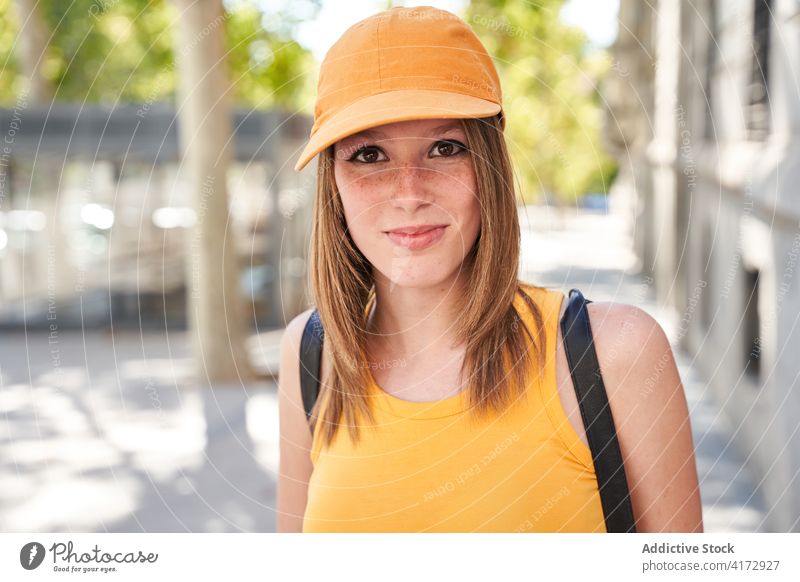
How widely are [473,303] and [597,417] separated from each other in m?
0.32

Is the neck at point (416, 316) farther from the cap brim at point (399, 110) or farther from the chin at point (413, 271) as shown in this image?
the cap brim at point (399, 110)

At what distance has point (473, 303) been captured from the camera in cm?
167

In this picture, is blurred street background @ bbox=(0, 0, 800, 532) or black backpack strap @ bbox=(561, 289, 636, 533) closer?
black backpack strap @ bbox=(561, 289, 636, 533)

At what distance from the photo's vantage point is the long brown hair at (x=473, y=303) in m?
1.58

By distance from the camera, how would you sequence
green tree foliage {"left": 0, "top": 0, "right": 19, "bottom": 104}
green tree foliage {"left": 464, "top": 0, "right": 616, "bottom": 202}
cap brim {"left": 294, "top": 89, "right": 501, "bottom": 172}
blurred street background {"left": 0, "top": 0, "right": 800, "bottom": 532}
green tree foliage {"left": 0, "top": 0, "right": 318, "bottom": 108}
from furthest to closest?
green tree foliage {"left": 0, "top": 0, "right": 19, "bottom": 104}
green tree foliage {"left": 0, "top": 0, "right": 318, "bottom": 108}
blurred street background {"left": 0, "top": 0, "right": 800, "bottom": 532}
green tree foliage {"left": 464, "top": 0, "right": 616, "bottom": 202}
cap brim {"left": 294, "top": 89, "right": 501, "bottom": 172}

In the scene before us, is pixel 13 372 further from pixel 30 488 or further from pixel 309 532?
pixel 309 532

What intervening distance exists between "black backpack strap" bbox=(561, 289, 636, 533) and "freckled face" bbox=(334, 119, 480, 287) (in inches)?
10.2

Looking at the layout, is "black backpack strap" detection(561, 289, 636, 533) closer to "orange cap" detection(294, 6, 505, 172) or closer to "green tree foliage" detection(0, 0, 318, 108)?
"orange cap" detection(294, 6, 505, 172)

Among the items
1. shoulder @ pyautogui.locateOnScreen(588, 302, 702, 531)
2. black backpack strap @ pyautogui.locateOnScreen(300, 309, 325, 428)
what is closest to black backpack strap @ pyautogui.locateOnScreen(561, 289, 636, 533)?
shoulder @ pyautogui.locateOnScreen(588, 302, 702, 531)

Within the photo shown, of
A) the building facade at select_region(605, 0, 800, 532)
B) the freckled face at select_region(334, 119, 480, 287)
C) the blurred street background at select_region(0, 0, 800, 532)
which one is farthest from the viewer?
the blurred street background at select_region(0, 0, 800, 532)

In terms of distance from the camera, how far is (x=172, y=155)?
10852 mm

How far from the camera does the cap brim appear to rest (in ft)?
4.81

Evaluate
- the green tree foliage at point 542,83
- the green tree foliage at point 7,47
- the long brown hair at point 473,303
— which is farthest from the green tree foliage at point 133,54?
the long brown hair at point 473,303
